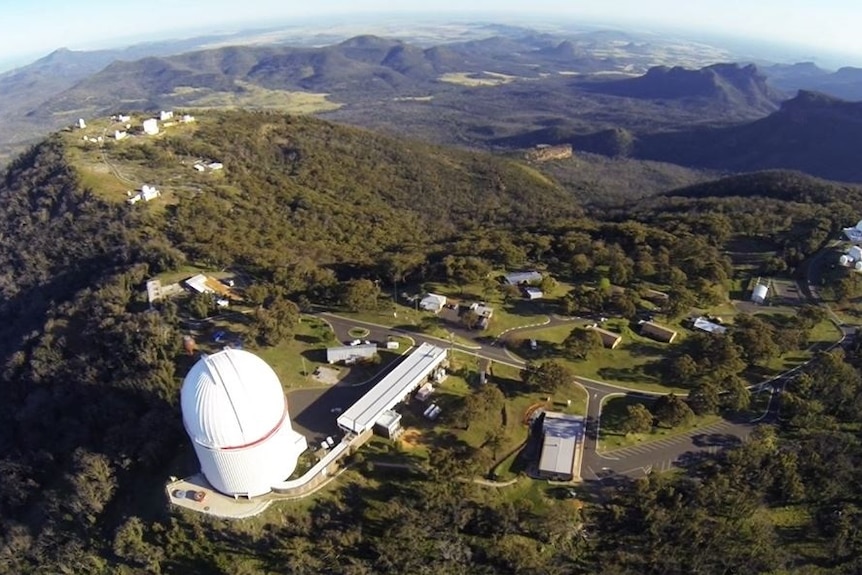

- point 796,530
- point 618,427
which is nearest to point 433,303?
point 618,427

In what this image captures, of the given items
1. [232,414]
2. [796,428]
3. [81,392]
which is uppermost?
[232,414]

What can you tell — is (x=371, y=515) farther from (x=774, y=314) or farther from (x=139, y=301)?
(x=774, y=314)

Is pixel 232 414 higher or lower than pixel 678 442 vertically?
higher

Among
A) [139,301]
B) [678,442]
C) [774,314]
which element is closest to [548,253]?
[774,314]

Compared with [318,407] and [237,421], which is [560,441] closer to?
[318,407]

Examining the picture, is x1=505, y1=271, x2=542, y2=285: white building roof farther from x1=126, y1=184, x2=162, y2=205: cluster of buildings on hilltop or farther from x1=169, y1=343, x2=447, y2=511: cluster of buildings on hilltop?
x1=126, y1=184, x2=162, y2=205: cluster of buildings on hilltop

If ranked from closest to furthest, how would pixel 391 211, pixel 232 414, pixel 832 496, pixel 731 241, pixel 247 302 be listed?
1. pixel 232 414
2. pixel 832 496
3. pixel 247 302
4. pixel 731 241
5. pixel 391 211

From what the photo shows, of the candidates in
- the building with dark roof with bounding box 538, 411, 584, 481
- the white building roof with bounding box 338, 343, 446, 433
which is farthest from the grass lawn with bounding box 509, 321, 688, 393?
the white building roof with bounding box 338, 343, 446, 433
